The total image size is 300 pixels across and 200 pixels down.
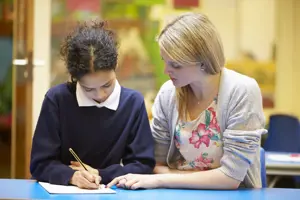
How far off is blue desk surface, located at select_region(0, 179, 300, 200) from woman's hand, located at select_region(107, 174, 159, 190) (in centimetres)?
3

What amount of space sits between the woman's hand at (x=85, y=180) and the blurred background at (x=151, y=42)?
8.01 feet

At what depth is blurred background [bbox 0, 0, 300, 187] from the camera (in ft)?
14.4

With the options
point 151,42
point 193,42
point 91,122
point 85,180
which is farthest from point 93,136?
point 151,42

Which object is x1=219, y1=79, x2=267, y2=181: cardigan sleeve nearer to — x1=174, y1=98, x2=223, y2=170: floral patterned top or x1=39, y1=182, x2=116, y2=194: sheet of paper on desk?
x1=174, y1=98, x2=223, y2=170: floral patterned top

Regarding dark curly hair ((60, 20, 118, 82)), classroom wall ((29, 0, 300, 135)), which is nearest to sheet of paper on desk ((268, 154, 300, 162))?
dark curly hair ((60, 20, 118, 82))

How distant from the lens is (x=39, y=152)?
202 cm

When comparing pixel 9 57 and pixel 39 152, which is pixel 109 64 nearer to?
pixel 39 152

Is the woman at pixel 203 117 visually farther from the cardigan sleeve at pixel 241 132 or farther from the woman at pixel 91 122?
the woman at pixel 91 122

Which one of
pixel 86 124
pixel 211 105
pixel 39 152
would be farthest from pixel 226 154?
pixel 39 152

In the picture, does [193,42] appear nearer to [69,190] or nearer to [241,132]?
[241,132]

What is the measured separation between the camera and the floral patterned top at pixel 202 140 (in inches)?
81.7

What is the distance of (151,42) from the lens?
4902 millimetres

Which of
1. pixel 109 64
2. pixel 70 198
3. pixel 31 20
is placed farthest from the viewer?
pixel 31 20

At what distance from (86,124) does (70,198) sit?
1.35 feet
